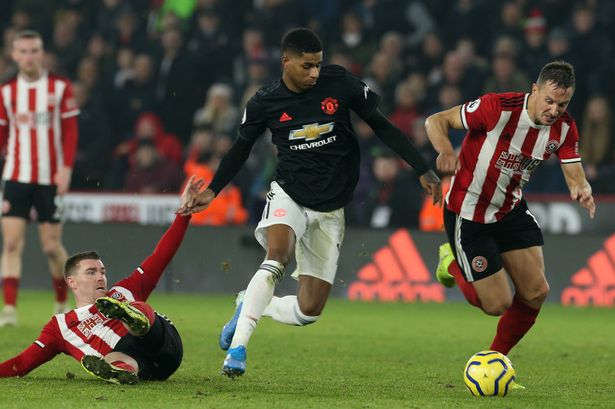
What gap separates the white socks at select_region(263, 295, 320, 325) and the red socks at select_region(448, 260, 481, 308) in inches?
36.3

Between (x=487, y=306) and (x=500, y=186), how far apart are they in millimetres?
732

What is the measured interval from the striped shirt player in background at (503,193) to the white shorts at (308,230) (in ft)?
2.46

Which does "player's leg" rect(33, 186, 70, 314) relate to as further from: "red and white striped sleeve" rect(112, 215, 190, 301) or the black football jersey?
the black football jersey

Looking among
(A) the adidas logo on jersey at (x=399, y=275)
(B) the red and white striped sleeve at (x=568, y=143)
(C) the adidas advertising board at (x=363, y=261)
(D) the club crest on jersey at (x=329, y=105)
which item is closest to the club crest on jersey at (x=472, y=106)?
(B) the red and white striped sleeve at (x=568, y=143)

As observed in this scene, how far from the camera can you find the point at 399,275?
46.6 ft

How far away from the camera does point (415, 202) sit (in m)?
14.8

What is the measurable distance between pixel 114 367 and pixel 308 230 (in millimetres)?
1502

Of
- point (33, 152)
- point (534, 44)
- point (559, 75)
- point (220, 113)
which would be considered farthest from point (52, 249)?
point (534, 44)

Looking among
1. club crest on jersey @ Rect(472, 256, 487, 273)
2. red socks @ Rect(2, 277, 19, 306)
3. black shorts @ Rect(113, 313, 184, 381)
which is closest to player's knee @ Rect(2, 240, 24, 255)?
red socks @ Rect(2, 277, 19, 306)

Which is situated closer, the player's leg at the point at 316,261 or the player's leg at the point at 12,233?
the player's leg at the point at 316,261

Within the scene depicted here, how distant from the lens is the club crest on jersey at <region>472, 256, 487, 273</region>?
25.6 feet

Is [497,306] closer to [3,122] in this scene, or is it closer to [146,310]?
[146,310]

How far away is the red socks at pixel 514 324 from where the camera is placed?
766cm

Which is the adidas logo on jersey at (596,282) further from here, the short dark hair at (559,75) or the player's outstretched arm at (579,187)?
the short dark hair at (559,75)
